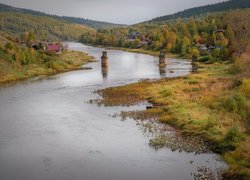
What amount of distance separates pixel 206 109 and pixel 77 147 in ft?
51.8

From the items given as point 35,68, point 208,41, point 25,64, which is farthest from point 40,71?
point 208,41

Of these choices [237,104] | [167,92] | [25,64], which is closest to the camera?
[237,104]

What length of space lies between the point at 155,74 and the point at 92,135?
154 ft

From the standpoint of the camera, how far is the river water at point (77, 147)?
2548 cm

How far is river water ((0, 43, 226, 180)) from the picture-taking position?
83.6ft

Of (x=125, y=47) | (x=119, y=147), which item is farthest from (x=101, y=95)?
(x=125, y=47)

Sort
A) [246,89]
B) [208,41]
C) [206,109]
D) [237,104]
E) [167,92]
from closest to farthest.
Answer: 1. [237,104]
2. [206,109]
3. [246,89]
4. [167,92]
5. [208,41]

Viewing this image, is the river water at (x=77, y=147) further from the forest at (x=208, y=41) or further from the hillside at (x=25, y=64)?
the forest at (x=208, y=41)

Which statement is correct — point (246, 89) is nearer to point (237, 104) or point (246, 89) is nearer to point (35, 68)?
point (237, 104)

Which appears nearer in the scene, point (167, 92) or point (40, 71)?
point (167, 92)

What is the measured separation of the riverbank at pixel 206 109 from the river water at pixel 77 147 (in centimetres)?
190

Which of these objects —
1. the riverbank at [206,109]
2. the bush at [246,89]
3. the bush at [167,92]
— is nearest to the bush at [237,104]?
the riverbank at [206,109]

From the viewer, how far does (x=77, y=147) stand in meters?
30.8

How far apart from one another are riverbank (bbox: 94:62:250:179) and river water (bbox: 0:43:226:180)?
1901mm
